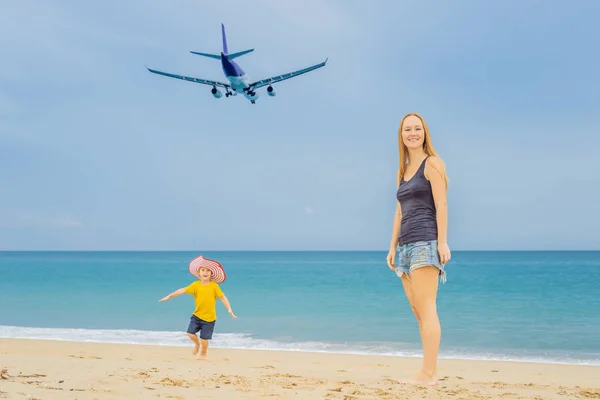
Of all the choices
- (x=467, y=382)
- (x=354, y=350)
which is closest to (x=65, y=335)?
(x=354, y=350)

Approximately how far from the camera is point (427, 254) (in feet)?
14.5

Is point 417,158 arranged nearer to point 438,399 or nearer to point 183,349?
point 438,399

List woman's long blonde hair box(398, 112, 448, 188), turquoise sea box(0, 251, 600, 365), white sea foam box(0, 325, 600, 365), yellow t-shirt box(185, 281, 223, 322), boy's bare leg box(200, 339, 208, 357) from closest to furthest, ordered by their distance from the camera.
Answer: woman's long blonde hair box(398, 112, 448, 188)
yellow t-shirt box(185, 281, 223, 322)
boy's bare leg box(200, 339, 208, 357)
white sea foam box(0, 325, 600, 365)
turquoise sea box(0, 251, 600, 365)

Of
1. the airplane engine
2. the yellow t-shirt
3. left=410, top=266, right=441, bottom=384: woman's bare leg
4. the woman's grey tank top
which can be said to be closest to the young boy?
the yellow t-shirt

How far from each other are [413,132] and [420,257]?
3.14ft

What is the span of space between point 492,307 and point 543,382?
555 inches

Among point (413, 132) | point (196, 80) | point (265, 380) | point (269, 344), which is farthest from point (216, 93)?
point (413, 132)

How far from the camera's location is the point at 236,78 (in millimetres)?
26125

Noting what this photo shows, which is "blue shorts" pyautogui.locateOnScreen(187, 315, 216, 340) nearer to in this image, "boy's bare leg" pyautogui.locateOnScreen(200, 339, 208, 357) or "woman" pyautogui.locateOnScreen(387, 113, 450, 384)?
"boy's bare leg" pyautogui.locateOnScreen(200, 339, 208, 357)

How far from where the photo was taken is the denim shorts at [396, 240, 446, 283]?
4.41 metres

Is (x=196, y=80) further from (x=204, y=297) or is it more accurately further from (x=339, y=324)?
(x=204, y=297)

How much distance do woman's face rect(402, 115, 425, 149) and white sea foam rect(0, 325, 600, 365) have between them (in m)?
5.23

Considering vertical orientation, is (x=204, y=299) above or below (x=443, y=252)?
below

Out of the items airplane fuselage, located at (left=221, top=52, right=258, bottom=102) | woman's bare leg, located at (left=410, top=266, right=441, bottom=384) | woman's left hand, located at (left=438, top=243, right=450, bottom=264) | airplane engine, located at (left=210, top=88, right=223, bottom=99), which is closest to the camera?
woman's left hand, located at (left=438, top=243, right=450, bottom=264)
